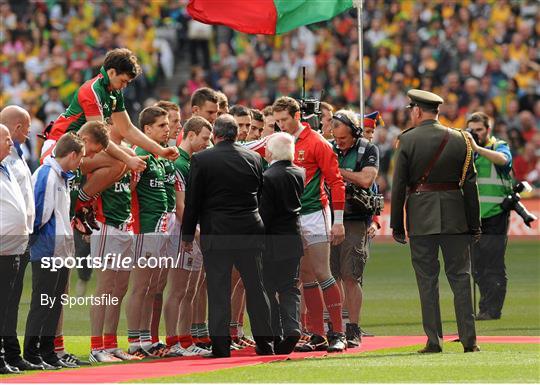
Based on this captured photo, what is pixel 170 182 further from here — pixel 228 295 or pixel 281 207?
pixel 228 295

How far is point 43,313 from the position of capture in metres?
11.7

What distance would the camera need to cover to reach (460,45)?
3189 centimetres

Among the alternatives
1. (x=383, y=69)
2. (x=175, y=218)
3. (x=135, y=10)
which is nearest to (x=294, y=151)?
(x=175, y=218)

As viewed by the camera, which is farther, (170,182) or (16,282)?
(170,182)

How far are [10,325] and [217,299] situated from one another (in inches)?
73.8

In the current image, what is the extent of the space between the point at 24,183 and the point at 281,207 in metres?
2.46

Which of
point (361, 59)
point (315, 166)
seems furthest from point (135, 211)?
point (361, 59)

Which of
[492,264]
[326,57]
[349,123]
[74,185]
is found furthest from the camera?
[326,57]

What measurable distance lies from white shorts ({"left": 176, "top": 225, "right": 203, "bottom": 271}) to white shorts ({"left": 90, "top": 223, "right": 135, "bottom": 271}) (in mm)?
531

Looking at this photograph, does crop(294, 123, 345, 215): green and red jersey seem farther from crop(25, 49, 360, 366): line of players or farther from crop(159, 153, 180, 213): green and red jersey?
crop(159, 153, 180, 213): green and red jersey

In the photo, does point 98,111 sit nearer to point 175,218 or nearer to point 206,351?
point 175,218

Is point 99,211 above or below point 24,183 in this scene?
below

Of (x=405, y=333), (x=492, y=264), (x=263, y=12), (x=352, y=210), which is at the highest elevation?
(x=263, y=12)

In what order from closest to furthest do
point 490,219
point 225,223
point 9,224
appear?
1. point 9,224
2. point 225,223
3. point 490,219
